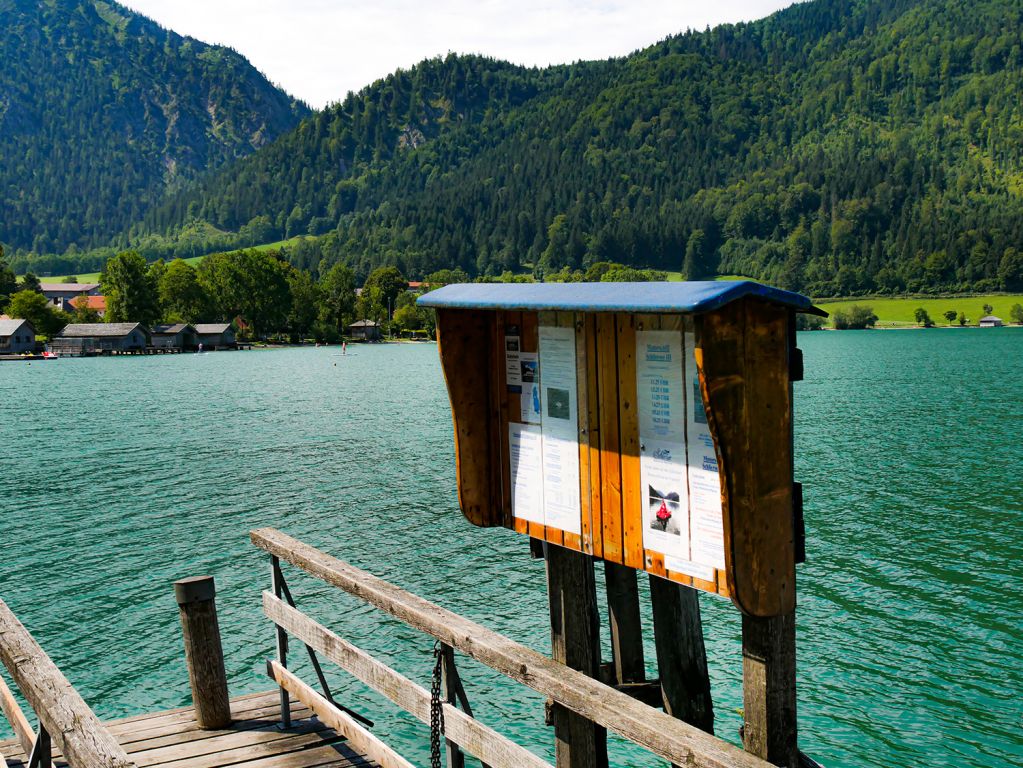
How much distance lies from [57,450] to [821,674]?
3666cm

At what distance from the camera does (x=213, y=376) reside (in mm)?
100188

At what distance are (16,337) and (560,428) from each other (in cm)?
16438

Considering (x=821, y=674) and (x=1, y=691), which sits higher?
(x=1, y=691)

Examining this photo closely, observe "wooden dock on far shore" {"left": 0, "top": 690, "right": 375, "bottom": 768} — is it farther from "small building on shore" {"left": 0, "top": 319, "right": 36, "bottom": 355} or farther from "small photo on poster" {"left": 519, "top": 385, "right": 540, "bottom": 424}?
"small building on shore" {"left": 0, "top": 319, "right": 36, "bottom": 355}

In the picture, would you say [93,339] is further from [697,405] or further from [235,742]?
[697,405]

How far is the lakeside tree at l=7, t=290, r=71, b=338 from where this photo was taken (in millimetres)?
158500

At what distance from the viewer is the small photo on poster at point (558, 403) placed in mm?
6113

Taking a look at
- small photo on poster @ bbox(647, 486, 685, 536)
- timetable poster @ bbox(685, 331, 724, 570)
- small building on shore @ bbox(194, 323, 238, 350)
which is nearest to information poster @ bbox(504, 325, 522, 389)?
small photo on poster @ bbox(647, 486, 685, 536)

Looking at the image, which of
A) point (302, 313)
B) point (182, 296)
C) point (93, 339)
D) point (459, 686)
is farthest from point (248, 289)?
point (459, 686)

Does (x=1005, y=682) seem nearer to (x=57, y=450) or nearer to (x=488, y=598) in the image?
(x=488, y=598)

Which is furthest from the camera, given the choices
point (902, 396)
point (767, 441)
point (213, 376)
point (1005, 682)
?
point (213, 376)

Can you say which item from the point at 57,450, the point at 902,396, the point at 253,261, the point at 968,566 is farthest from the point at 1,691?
the point at 253,261

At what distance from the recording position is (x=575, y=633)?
653 cm

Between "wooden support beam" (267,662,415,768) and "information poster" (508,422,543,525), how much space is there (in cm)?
202
